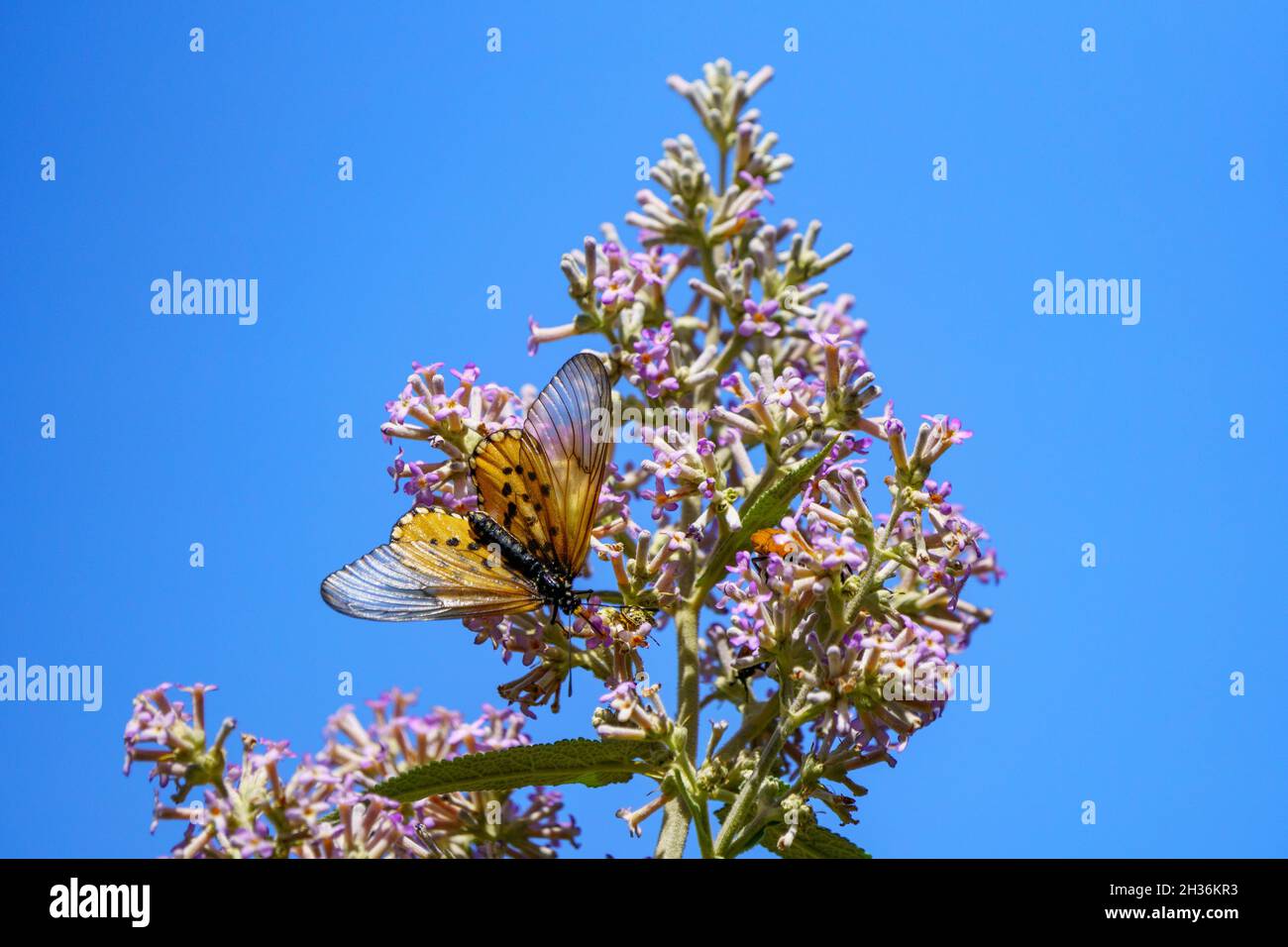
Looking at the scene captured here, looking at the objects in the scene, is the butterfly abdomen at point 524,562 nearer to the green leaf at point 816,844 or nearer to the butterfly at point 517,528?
the butterfly at point 517,528

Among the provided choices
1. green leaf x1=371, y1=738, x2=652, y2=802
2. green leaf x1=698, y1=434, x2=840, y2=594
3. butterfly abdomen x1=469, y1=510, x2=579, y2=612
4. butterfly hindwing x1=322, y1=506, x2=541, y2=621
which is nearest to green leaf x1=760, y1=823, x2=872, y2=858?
green leaf x1=371, y1=738, x2=652, y2=802

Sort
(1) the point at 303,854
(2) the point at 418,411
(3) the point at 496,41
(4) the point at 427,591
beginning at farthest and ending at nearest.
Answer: (3) the point at 496,41 → (2) the point at 418,411 → (4) the point at 427,591 → (1) the point at 303,854

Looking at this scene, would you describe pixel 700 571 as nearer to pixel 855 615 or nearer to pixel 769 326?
pixel 855 615

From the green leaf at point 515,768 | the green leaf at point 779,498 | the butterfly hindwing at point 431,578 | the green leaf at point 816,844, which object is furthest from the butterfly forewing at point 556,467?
the green leaf at point 816,844

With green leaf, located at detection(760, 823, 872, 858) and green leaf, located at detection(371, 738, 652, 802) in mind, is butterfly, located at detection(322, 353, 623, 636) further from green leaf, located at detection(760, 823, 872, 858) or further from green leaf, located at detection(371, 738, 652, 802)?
green leaf, located at detection(760, 823, 872, 858)

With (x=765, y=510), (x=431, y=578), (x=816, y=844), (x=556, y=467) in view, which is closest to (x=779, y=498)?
(x=765, y=510)

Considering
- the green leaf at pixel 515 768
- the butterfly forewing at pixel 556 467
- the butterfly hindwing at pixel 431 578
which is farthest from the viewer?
the butterfly forewing at pixel 556 467

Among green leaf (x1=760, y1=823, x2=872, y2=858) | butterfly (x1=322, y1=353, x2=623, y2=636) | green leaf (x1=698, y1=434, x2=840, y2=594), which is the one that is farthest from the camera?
butterfly (x1=322, y1=353, x2=623, y2=636)
